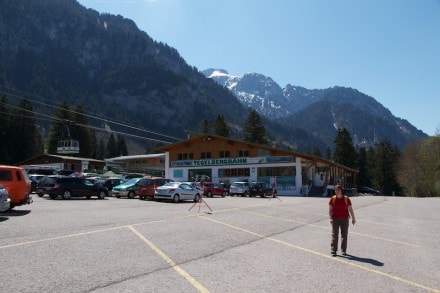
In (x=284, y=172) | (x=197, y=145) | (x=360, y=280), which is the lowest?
(x=360, y=280)

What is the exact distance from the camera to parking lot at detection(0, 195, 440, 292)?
21.3ft

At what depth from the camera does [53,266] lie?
23.8ft

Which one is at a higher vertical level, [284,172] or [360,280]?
[284,172]

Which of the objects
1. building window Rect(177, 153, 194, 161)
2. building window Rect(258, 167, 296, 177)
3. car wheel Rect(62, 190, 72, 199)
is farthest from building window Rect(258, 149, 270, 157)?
car wheel Rect(62, 190, 72, 199)

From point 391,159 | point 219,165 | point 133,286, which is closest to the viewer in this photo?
point 133,286

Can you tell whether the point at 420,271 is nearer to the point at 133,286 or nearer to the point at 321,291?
the point at 321,291

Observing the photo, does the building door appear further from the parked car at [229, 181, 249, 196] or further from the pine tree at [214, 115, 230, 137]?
the pine tree at [214, 115, 230, 137]

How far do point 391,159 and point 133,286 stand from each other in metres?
92.4

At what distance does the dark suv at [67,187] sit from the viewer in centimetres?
2734

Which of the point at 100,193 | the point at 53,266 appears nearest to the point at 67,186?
the point at 100,193

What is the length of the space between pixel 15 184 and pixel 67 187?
33.9ft

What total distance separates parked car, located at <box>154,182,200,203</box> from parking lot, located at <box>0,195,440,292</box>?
13707 millimetres

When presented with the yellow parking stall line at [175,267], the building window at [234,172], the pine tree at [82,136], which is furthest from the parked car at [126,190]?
the pine tree at [82,136]

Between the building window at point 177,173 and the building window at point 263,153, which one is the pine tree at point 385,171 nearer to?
the building window at point 263,153
